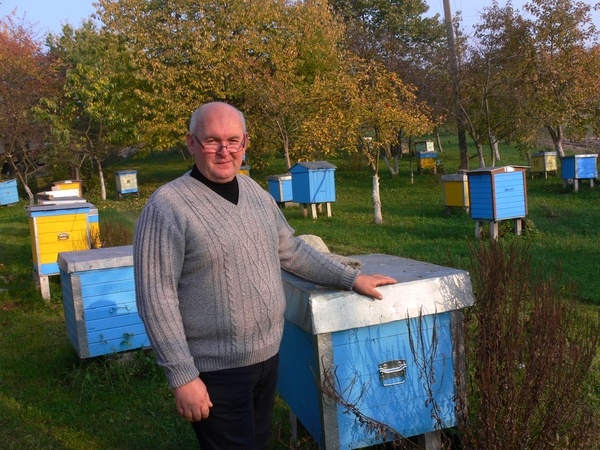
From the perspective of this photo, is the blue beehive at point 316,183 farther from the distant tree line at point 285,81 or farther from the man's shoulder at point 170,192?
the man's shoulder at point 170,192

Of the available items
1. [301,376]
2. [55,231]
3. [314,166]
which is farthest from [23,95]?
[301,376]

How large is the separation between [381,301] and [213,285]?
0.76 metres

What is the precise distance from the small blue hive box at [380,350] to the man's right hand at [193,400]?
0.54 meters

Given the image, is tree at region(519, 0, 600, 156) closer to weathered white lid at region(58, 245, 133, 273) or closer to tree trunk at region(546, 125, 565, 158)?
tree trunk at region(546, 125, 565, 158)

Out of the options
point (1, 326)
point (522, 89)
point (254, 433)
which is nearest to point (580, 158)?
point (522, 89)

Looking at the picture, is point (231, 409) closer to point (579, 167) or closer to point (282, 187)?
point (282, 187)

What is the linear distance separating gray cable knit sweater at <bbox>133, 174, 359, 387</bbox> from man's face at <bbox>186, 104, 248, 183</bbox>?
72 millimetres

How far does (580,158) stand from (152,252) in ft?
50.3

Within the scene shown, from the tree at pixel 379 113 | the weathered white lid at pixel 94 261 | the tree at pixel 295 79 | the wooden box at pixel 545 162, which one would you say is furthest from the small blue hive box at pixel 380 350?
the wooden box at pixel 545 162

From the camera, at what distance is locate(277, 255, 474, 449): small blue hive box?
245 cm

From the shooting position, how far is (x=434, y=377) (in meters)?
2.61

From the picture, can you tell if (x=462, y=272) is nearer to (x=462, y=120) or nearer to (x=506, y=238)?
(x=506, y=238)

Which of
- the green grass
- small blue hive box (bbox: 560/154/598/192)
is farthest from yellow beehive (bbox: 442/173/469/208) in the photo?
small blue hive box (bbox: 560/154/598/192)

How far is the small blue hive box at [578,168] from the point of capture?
1527 centimetres
